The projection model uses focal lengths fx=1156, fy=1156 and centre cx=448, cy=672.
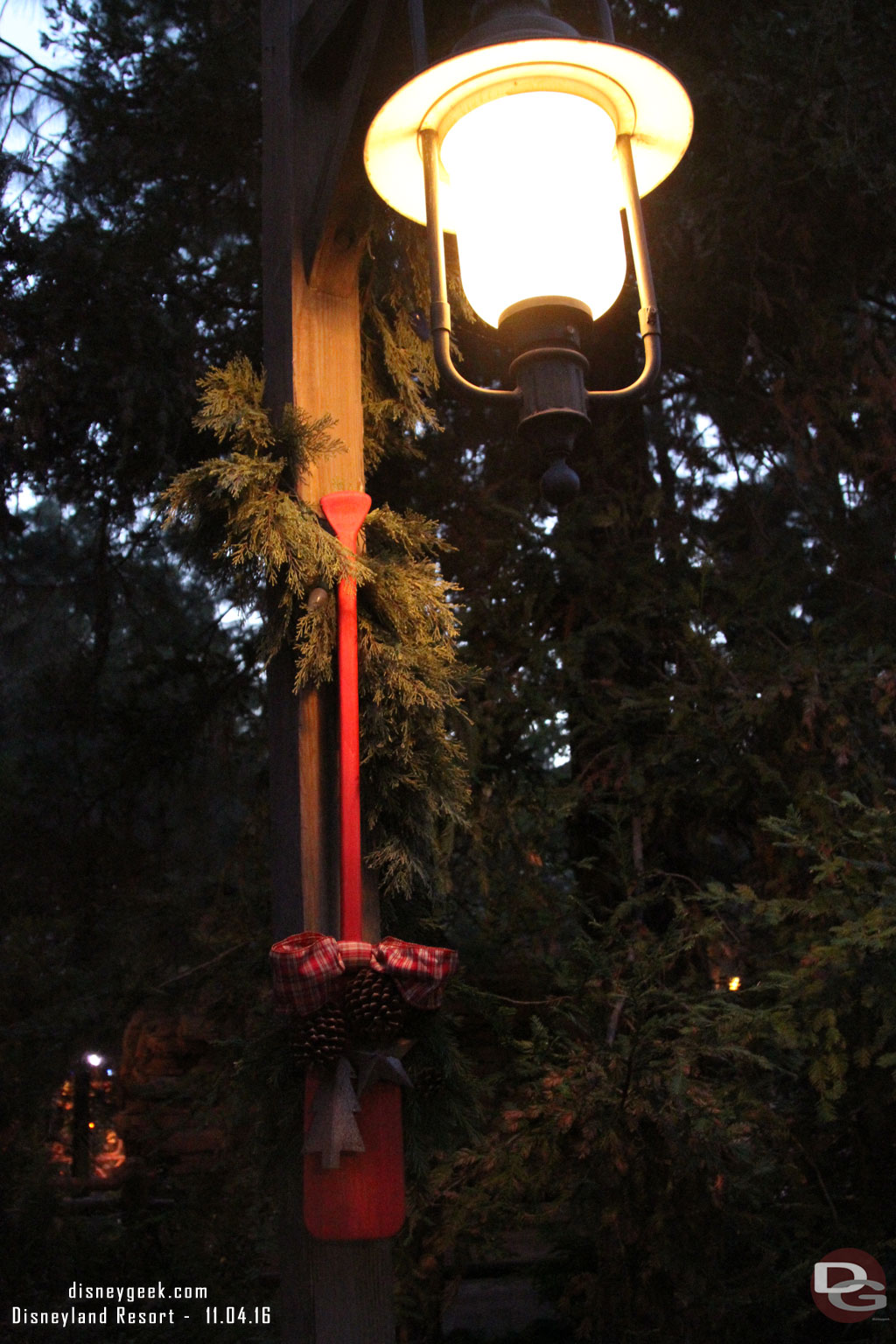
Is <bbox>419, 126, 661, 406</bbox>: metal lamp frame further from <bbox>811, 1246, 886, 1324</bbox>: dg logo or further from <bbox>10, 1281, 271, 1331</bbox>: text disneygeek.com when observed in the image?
<bbox>10, 1281, 271, 1331</bbox>: text disneygeek.com

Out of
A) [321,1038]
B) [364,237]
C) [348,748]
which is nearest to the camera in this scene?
[321,1038]

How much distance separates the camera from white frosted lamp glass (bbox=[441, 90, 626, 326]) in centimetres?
147

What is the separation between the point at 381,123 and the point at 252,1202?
132 inches

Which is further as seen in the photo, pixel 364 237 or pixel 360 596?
pixel 364 237

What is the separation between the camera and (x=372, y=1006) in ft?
5.33

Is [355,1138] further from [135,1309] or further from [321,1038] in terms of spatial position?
[135,1309]

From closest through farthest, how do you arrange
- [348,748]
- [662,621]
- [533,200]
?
[533,200]
[348,748]
[662,621]

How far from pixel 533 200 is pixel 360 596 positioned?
68cm

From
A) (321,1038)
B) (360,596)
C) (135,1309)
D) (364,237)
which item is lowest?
(135,1309)

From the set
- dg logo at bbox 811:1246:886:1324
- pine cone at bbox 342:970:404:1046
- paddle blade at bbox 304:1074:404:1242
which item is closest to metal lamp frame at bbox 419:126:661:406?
pine cone at bbox 342:970:404:1046

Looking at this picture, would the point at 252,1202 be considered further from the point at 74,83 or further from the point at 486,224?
the point at 74,83

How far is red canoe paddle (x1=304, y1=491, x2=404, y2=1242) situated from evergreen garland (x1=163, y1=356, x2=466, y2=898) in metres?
0.07

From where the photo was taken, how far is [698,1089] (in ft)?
8.33

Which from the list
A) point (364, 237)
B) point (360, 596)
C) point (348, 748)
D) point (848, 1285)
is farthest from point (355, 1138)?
point (848, 1285)
